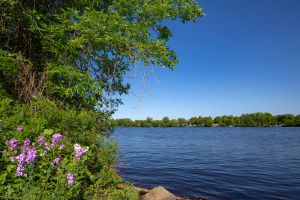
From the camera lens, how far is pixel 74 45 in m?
8.74

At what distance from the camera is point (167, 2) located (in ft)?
34.1

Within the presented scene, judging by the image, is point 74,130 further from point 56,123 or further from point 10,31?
point 10,31

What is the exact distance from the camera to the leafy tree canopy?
8.82 metres

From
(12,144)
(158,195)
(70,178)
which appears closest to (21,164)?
(12,144)

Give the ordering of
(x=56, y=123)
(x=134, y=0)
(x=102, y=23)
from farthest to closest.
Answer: (x=134, y=0), (x=102, y=23), (x=56, y=123)

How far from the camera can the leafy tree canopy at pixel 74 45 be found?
347 inches

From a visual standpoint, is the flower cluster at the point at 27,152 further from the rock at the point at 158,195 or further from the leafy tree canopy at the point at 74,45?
the rock at the point at 158,195

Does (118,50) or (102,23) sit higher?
(102,23)

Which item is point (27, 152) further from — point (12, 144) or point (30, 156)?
point (12, 144)

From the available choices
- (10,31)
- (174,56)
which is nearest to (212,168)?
(174,56)

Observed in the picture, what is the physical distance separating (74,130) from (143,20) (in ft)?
17.0

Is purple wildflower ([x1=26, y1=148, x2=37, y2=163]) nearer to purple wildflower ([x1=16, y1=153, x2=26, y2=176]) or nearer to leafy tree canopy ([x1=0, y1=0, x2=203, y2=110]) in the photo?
purple wildflower ([x1=16, y1=153, x2=26, y2=176])

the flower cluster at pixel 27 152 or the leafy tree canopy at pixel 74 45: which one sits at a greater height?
the leafy tree canopy at pixel 74 45

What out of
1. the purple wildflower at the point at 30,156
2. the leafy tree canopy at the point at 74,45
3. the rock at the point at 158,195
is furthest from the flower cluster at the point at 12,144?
the rock at the point at 158,195
